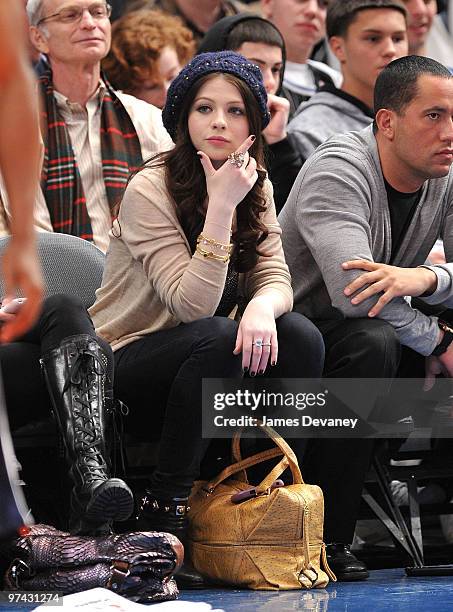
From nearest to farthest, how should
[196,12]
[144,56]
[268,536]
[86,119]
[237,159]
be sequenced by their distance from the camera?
[268,536] → [237,159] → [86,119] → [144,56] → [196,12]

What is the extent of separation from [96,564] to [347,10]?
3028 millimetres

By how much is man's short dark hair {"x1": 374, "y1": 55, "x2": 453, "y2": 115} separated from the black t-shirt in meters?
0.26

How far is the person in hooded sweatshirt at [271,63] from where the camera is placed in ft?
14.4

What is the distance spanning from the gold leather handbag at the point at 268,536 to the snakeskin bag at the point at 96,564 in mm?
276

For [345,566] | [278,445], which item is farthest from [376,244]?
[345,566]

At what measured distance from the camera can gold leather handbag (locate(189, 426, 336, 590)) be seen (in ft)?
9.96

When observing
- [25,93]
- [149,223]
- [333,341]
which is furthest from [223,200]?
[25,93]

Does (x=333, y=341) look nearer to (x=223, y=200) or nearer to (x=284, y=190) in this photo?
(x=223, y=200)

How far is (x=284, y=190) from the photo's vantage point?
14.4 feet

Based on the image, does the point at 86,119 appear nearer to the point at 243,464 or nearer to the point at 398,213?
the point at 398,213

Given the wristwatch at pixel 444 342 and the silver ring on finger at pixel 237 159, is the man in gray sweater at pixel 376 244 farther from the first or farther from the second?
the silver ring on finger at pixel 237 159

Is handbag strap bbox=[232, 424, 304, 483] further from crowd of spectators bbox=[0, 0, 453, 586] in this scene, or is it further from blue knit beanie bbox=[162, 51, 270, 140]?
blue knit beanie bbox=[162, 51, 270, 140]

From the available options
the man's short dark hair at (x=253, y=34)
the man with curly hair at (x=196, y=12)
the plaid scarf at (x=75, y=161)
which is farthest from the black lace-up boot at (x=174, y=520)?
the man with curly hair at (x=196, y=12)

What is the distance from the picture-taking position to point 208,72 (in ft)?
11.4
